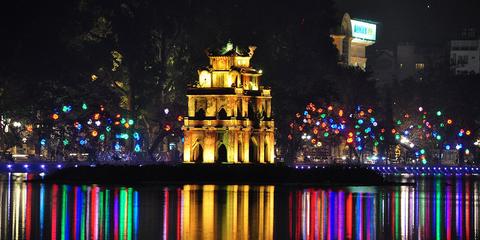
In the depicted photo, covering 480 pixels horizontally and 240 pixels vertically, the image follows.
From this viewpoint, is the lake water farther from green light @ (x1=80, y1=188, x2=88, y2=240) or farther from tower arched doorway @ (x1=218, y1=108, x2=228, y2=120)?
tower arched doorway @ (x1=218, y1=108, x2=228, y2=120)

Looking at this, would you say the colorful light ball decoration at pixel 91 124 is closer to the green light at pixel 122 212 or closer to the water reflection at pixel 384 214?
the water reflection at pixel 384 214

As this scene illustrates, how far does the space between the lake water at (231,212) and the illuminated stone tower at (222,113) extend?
218 inches

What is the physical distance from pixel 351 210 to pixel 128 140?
214 feet

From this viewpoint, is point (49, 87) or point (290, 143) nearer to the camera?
point (49, 87)

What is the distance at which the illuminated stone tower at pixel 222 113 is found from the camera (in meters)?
99.8

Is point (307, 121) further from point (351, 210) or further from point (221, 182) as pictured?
point (351, 210)

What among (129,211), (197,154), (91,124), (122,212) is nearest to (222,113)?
(197,154)

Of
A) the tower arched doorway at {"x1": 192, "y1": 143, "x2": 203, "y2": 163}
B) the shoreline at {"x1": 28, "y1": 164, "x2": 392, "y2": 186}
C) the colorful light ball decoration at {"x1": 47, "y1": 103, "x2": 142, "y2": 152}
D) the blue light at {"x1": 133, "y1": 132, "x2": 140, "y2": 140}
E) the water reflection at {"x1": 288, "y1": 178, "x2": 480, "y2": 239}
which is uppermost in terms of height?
the colorful light ball decoration at {"x1": 47, "y1": 103, "x2": 142, "y2": 152}

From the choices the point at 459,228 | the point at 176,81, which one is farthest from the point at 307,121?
the point at 459,228

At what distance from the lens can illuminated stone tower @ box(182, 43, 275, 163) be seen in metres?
99.8

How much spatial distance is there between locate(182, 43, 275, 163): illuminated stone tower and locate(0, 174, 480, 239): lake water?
5537mm

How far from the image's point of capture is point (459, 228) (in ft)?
208

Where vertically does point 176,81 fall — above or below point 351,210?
above

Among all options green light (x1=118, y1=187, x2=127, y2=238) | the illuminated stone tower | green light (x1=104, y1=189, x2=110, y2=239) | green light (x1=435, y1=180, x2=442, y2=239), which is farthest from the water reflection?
the illuminated stone tower
